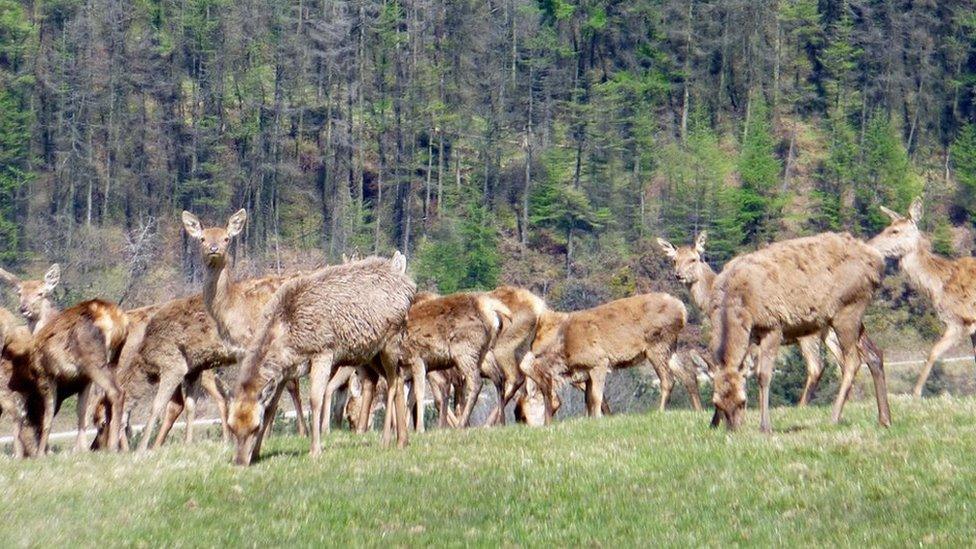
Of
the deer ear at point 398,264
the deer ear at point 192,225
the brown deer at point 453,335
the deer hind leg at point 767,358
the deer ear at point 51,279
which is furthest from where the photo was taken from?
the brown deer at point 453,335

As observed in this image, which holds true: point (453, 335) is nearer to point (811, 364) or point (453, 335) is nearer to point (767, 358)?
point (811, 364)

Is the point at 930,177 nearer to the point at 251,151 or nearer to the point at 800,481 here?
the point at 251,151

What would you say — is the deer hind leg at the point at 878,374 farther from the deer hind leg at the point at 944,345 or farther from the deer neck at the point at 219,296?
the deer neck at the point at 219,296

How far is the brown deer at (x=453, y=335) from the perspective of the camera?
2153 centimetres

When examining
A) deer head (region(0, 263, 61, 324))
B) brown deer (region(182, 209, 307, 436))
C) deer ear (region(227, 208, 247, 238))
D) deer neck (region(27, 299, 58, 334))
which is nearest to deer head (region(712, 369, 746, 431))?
brown deer (region(182, 209, 307, 436))

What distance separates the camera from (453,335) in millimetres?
21703

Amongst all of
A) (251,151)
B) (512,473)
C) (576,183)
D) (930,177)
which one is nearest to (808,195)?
(930,177)

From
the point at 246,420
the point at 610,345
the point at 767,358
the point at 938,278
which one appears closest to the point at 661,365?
the point at 610,345

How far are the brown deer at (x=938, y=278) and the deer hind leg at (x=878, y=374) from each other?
5899 millimetres

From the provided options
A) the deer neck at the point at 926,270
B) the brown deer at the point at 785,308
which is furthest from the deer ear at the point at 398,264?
the deer neck at the point at 926,270

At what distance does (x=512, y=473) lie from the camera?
13.9 meters

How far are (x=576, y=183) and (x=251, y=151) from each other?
702 inches

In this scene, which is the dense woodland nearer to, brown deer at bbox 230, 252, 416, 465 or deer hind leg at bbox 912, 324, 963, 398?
deer hind leg at bbox 912, 324, 963, 398

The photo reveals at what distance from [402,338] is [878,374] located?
5.77 m
